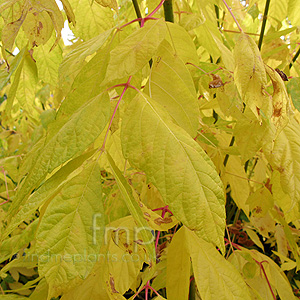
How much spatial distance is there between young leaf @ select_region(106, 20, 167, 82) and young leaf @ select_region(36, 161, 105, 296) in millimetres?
120

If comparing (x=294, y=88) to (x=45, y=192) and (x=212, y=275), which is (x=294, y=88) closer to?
(x=212, y=275)

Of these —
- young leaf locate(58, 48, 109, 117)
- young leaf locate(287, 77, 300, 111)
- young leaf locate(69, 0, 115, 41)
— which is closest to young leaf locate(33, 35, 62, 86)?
Answer: young leaf locate(69, 0, 115, 41)

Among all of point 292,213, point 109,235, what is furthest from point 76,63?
point 292,213

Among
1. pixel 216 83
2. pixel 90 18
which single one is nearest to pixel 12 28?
pixel 90 18

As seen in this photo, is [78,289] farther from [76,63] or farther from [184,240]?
[76,63]

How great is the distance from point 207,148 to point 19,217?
1.42ft

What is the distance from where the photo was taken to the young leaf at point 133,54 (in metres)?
0.32

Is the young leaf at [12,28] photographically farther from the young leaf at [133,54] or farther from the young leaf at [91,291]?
the young leaf at [91,291]

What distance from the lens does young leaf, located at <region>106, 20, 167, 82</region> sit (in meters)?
0.32

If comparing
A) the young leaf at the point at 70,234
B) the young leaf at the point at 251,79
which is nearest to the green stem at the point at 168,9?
the young leaf at the point at 251,79

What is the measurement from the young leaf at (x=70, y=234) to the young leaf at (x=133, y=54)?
0.40 feet

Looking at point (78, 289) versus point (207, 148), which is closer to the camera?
point (78, 289)

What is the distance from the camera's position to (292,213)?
0.54m

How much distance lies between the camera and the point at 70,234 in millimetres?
291
